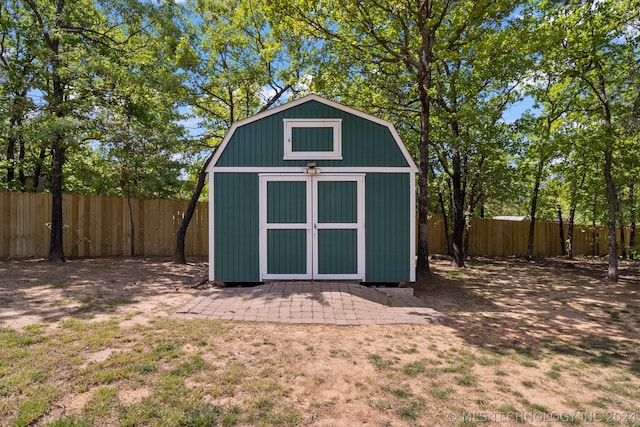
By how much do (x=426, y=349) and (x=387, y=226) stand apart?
118 inches

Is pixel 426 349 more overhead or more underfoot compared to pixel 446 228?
more underfoot

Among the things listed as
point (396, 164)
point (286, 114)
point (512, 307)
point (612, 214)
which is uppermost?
point (286, 114)

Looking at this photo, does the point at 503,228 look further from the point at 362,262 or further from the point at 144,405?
the point at 144,405

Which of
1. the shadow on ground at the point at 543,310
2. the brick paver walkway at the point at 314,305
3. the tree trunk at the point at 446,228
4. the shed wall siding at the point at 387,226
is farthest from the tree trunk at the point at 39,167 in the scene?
the tree trunk at the point at 446,228

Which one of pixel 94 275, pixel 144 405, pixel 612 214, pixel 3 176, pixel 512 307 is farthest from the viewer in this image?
pixel 3 176

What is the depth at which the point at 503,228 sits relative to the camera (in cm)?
1423

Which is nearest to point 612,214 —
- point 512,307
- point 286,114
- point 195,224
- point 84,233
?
point 512,307

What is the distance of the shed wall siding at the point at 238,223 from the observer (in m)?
6.39

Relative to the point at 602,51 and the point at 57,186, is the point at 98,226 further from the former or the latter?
the point at 602,51

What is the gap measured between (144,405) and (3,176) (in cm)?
1450

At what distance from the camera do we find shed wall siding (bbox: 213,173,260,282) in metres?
6.39

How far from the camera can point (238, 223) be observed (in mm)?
6414

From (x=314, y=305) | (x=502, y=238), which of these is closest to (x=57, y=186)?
(x=314, y=305)

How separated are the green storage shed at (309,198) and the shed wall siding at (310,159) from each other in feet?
0.06
